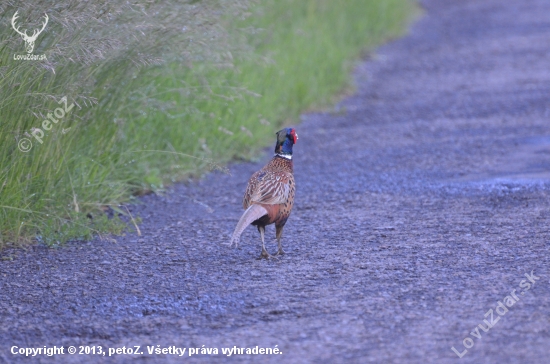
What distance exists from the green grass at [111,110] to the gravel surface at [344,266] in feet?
0.95

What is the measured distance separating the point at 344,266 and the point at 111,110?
2.62 m

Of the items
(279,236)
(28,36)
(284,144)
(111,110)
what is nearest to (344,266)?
(279,236)

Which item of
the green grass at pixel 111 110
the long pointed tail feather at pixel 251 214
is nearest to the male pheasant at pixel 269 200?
the long pointed tail feather at pixel 251 214

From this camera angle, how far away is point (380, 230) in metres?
5.88

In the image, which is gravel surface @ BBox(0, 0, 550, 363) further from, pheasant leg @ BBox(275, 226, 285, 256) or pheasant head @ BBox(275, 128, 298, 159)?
pheasant head @ BBox(275, 128, 298, 159)

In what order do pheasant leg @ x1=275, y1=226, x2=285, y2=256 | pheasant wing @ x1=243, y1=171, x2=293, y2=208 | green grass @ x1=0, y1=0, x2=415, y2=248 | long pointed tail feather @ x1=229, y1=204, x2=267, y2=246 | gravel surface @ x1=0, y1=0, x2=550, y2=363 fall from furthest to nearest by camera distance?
1. green grass @ x1=0, y1=0, x2=415, y2=248
2. pheasant leg @ x1=275, y1=226, x2=285, y2=256
3. pheasant wing @ x1=243, y1=171, x2=293, y2=208
4. long pointed tail feather @ x1=229, y1=204, x2=267, y2=246
5. gravel surface @ x1=0, y1=0, x2=550, y2=363

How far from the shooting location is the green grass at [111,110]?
558 centimetres

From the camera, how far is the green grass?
5.58 metres

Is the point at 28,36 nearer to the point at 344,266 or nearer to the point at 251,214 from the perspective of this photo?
the point at 251,214

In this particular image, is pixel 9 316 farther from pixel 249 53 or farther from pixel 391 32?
pixel 391 32

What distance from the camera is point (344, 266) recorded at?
5.09 meters

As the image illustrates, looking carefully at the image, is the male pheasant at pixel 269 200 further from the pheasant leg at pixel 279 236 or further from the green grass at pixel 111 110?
the green grass at pixel 111 110

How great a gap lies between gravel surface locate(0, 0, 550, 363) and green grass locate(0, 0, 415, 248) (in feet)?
0.95

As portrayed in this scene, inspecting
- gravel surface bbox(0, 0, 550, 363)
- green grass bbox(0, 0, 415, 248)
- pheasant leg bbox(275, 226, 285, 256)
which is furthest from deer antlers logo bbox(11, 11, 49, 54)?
pheasant leg bbox(275, 226, 285, 256)
